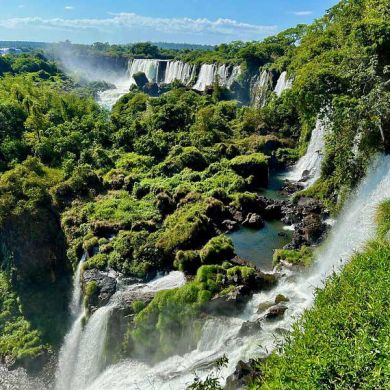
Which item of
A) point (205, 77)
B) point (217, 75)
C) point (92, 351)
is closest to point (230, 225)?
point (92, 351)

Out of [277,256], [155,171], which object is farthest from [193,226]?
[155,171]

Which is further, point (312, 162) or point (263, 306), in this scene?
point (312, 162)

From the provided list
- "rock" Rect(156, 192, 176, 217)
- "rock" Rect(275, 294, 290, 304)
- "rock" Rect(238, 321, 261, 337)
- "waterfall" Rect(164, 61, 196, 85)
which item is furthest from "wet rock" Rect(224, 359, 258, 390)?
"waterfall" Rect(164, 61, 196, 85)

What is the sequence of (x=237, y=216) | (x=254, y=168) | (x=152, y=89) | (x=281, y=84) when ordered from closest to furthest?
(x=237, y=216) → (x=254, y=168) → (x=281, y=84) → (x=152, y=89)

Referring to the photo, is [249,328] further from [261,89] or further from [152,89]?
[152,89]

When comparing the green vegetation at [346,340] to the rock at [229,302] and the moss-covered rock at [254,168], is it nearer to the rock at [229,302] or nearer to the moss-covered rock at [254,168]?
the rock at [229,302]

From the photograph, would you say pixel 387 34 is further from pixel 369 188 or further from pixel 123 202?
pixel 123 202
